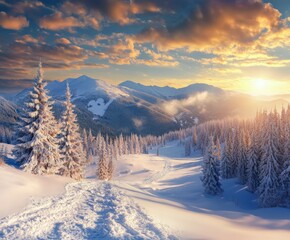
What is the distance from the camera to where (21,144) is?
Answer: 2702cm

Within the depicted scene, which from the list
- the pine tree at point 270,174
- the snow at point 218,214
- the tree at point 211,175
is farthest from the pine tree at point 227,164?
the pine tree at point 270,174

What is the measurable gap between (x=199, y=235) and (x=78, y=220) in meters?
7.53

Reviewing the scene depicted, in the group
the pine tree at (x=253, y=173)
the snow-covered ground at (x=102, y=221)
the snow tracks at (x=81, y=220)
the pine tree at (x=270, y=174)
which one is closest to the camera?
the snow tracks at (x=81, y=220)

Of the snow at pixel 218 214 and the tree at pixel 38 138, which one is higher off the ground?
the tree at pixel 38 138

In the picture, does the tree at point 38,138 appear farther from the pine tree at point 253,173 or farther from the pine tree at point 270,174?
the pine tree at point 253,173

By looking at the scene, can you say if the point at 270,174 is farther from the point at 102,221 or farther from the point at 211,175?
the point at 102,221

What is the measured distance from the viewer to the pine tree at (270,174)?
36656 mm

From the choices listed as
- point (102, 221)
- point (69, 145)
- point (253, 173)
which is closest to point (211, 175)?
point (253, 173)

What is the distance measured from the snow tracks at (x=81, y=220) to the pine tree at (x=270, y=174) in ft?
87.6

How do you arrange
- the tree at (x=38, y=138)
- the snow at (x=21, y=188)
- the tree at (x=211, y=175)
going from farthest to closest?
1. the tree at (x=211, y=175)
2. the tree at (x=38, y=138)
3. the snow at (x=21, y=188)

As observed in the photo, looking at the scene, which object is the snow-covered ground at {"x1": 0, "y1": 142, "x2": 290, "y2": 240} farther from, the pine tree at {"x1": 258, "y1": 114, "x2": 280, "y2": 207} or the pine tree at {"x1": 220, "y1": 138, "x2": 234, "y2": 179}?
the pine tree at {"x1": 220, "y1": 138, "x2": 234, "y2": 179}

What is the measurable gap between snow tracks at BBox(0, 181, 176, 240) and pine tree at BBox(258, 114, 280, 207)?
2669 centimetres

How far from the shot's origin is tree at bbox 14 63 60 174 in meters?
27.0

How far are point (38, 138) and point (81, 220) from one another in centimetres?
1542
